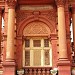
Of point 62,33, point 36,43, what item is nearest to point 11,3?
point 36,43

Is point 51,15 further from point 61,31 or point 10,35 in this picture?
point 10,35

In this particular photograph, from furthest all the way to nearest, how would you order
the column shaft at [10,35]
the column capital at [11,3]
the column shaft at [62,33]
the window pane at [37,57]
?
1. the window pane at [37,57]
2. the column capital at [11,3]
3. the column shaft at [10,35]
4. the column shaft at [62,33]

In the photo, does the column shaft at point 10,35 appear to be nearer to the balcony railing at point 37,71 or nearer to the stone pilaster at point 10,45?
the stone pilaster at point 10,45

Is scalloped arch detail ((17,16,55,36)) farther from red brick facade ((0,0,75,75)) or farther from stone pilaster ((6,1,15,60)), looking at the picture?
stone pilaster ((6,1,15,60))

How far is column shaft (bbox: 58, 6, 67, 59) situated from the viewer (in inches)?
696

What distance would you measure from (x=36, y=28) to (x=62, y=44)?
9.61 ft

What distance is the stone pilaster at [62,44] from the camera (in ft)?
57.0

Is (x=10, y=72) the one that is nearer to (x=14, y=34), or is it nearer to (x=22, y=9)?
(x=14, y=34)

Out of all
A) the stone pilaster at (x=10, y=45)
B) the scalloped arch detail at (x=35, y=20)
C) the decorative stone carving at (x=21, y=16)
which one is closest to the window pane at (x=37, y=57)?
the scalloped arch detail at (x=35, y=20)

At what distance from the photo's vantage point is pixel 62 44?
17875 mm

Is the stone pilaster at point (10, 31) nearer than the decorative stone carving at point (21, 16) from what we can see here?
Yes

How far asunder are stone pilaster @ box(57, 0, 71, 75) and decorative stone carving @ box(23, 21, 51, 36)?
159 cm

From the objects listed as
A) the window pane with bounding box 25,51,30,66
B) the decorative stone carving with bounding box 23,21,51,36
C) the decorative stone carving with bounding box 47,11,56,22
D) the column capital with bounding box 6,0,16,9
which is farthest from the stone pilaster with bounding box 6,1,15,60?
the decorative stone carving with bounding box 47,11,56,22

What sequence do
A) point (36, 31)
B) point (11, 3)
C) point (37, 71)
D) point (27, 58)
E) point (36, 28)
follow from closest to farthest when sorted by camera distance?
1. point (37, 71)
2. point (11, 3)
3. point (27, 58)
4. point (36, 31)
5. point (36, 28)
